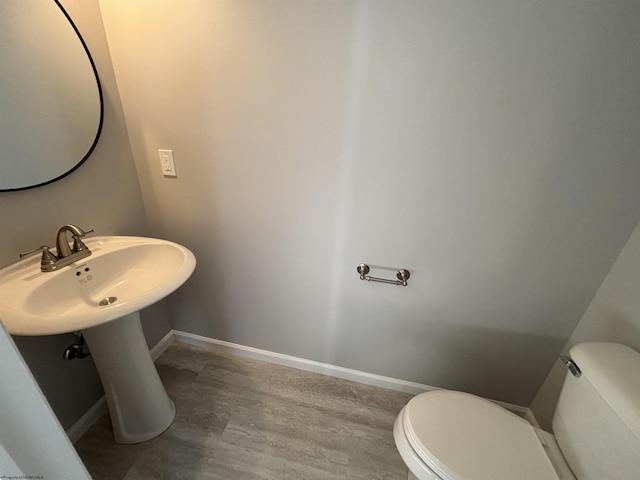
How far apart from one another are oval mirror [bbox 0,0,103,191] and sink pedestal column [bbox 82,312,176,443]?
0.59m

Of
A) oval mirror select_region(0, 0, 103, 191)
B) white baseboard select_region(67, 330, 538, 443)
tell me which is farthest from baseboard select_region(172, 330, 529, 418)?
oval mirror select_region(0, 0, 103, 191)

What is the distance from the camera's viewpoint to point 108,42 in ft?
3.87

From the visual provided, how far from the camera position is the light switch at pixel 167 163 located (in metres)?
1.32

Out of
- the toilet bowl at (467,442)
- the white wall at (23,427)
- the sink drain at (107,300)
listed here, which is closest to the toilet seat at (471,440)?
the toilet bowl at (467,442)

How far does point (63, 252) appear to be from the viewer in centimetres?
101

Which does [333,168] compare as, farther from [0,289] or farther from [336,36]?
[0,289]

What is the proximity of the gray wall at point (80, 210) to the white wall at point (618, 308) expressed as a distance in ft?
6.76

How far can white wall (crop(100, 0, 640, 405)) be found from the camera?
901 millimetres

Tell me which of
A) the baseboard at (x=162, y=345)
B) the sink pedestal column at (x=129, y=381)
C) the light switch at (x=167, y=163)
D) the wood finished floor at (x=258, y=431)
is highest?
the light switch at (x=167, y=163)

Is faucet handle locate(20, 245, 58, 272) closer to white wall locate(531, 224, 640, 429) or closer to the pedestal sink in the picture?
the pedestal sink

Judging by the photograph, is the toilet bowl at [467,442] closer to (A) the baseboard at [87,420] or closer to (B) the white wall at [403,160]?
(B) the white wall at [403,160]

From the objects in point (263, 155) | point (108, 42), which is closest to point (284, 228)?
point (263, 155)

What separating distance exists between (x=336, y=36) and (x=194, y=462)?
5.81 feet

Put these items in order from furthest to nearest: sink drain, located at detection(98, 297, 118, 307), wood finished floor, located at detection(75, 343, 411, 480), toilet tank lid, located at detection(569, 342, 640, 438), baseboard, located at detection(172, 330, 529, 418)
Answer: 1. baseboard, located at detection(172, 330, 529, 418)
2. wood finished floor, located at detection(75, 343, 411, 480)
3. sink drain, located at detection(98, 297, 118, 307)
4. toilet tank lid, located at detection(569, 342, 640, 438)
